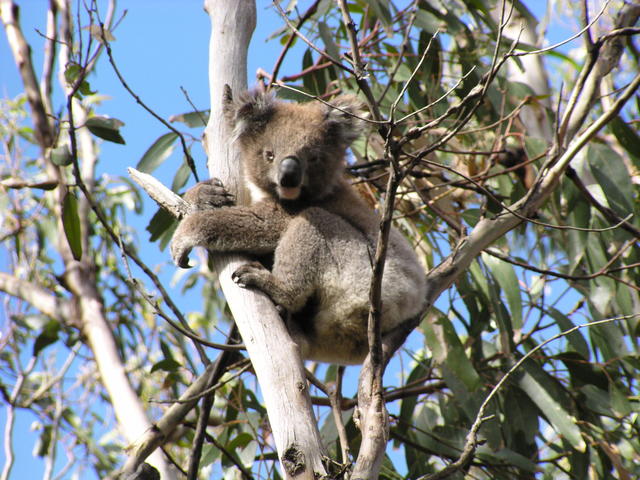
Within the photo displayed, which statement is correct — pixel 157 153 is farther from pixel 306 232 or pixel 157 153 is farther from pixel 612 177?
pixel 612 177

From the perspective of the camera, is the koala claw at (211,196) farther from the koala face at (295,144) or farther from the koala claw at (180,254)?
the koala face at (295,144)

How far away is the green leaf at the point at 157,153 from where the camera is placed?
124 inches

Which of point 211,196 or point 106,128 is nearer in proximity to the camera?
point 211,196

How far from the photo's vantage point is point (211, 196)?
231cm

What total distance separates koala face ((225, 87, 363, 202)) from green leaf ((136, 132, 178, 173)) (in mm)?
531

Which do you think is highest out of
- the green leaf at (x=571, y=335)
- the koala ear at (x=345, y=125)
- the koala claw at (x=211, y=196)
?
the koala ear at (x=345, y=125)

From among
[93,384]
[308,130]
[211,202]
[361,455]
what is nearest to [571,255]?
[308,130]

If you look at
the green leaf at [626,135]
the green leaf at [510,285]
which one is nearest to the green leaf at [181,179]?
the green leaf at [510,285]

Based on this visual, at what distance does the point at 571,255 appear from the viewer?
3.23m

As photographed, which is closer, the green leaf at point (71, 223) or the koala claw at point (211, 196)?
the koala claw at point (211, 196)

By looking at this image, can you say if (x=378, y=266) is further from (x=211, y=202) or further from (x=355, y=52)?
(x=211, y=202)

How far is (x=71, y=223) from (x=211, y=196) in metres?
0.61

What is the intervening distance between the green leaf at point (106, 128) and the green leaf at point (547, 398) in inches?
83.6

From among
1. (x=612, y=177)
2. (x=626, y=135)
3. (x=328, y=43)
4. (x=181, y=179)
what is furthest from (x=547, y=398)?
(x=181, y=179)
